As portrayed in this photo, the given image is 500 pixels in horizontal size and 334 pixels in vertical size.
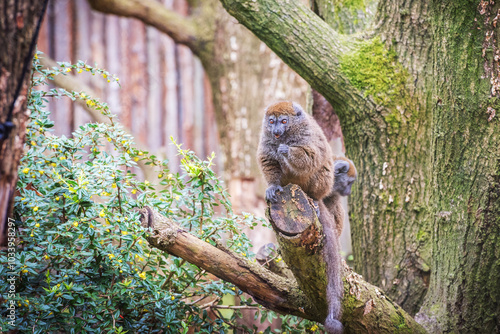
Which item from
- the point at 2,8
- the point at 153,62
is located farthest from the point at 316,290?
the point at 153,62

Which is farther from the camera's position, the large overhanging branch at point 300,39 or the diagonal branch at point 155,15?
the diagonal branch at point 155,15

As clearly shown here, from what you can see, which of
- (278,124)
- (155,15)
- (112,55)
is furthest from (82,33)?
(278,124)

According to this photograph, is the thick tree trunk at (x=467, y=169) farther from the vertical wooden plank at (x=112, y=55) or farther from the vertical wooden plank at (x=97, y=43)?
→ the vertical wooden plank at (x=97, y=43)

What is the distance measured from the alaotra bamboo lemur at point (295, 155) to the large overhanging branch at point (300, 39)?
0.42 meters

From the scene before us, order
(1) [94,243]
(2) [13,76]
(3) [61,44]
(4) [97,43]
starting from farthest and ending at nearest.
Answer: (4) [97,43]
(3) [61,44]
(1) [94,243]
(2) [13,76]

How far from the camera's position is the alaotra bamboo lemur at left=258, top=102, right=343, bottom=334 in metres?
3.77

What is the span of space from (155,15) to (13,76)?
563 cm

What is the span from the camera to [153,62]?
9.19 metres

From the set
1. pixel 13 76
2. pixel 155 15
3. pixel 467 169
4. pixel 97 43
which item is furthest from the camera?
pixel 97 43

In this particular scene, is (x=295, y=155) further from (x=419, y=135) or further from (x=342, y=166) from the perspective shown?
(x=419, y=135)

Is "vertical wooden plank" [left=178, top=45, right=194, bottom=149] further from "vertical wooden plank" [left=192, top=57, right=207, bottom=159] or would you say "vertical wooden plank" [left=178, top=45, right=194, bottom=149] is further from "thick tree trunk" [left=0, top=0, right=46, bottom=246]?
"thick tree trunk" [left=0, top=0, right=46, bottom=246]

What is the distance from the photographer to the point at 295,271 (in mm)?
3143

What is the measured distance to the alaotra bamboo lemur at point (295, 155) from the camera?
3768 millimetres

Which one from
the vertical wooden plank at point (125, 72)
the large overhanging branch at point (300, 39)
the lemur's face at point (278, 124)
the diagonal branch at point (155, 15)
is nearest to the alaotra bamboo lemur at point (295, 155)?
the lemur's face at point (278, 124)
